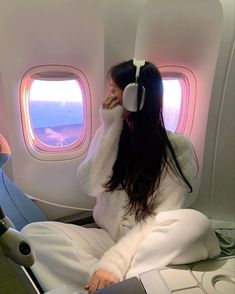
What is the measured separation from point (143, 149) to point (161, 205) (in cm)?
25

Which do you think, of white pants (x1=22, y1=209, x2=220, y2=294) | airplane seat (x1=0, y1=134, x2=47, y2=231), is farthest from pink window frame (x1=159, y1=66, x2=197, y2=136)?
airplane seat (x1=0, y1=134, x2=47, y2=231)

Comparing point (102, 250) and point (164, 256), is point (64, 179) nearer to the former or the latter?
point (102, 250)

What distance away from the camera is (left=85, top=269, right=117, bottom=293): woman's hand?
48.2 inches

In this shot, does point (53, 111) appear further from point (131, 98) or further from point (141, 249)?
point (141, 249)

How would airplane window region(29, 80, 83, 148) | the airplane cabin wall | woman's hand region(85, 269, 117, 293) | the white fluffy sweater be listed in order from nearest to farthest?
woman's hand region(85, 269, 117, 293) → the white fluffy sweater → the airplane cabin wall → airplane window region(29, 80, 83, 148)

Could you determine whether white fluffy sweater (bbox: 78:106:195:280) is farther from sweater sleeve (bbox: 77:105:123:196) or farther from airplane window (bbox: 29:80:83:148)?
airplane window (bbox: 29:80:83:148)

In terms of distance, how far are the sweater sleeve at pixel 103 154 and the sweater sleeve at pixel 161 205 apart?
0.80ft

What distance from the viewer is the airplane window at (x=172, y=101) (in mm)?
1800

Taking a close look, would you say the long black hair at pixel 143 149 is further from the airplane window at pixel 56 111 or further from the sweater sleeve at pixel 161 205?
the airplane window at pixel 56 111

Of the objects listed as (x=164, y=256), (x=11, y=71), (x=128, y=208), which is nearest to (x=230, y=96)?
(x=128, y=208)

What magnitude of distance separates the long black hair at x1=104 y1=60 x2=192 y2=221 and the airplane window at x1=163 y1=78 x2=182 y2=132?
1.32ft

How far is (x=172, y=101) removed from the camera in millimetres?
1837

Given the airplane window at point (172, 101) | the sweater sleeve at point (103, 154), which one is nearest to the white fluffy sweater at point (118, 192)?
the sweater sleeve at point (103, 154)

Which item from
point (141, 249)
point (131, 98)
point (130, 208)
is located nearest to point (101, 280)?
point (141, 249)
